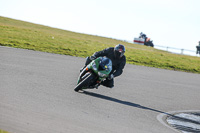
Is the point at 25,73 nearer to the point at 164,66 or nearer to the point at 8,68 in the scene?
the point at 8,68

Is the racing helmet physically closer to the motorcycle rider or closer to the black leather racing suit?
the motorcycle rider

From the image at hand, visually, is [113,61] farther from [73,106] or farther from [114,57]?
[73,106]

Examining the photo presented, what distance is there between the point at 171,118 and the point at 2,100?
3.84m

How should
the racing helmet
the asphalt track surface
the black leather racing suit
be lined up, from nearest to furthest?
the asphalt track surface
the racing helmet
the black leather racing suit

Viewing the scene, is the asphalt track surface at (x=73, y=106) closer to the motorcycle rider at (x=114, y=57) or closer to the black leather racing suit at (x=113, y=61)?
the black leather racing suit at (x=113, y=61)

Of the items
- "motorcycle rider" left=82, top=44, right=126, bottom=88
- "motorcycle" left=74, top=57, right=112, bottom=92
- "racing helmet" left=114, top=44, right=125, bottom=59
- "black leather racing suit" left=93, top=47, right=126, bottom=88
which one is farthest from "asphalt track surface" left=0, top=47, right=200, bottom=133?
"racing helmet" left=114, top=44, right=125, bottom=59

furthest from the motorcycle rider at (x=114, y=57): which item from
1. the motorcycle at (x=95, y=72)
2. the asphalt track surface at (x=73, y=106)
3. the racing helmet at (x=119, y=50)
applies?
the asphalt track surface at (x=73, y=106)

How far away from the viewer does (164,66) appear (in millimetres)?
27297

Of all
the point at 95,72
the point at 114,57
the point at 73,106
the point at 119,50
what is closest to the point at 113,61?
the point at 114,57

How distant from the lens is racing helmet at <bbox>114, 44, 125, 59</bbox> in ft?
33.5

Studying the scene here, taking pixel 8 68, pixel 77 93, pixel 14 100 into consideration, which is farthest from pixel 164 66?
pixel 14 100

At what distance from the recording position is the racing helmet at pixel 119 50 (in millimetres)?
10219

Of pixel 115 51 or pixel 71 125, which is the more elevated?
pixel 115 51

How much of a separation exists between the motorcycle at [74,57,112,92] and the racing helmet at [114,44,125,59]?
12.7 inches
